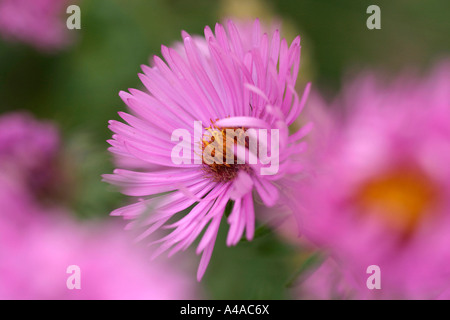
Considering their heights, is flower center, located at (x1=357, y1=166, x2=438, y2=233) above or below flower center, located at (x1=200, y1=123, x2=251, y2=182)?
below

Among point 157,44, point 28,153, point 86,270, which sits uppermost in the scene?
point 157,44

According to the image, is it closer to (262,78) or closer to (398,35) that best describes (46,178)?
(262,78)

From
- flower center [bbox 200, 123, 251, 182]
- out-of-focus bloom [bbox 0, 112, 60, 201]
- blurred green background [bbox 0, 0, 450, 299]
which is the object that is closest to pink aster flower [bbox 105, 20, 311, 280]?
flower center [bbox 200, 123, 251, 182]

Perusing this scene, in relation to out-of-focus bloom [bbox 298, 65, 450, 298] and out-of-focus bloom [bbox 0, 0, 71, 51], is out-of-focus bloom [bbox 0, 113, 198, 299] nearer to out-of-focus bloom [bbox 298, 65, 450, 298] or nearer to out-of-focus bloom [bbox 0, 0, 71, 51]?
out-of-focus bloom [bbox 298, 65, 450, 298]

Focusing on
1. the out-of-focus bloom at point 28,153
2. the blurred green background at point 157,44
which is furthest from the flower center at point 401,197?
the blurred green background at point 157,44

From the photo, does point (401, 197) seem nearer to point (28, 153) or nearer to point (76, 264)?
point (76, 264)

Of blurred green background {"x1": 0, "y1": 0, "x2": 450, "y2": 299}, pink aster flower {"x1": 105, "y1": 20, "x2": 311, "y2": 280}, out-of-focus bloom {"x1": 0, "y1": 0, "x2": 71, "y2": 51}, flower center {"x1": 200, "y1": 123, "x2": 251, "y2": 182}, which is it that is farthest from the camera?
blurred green background {"x1": 0, "y1": 0, "x2": 450, "y2": 299}

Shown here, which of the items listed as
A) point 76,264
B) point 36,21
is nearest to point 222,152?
point 76,264
